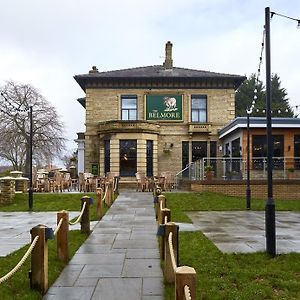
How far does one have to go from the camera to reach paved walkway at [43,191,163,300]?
202 inches

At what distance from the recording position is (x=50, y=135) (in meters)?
40.9

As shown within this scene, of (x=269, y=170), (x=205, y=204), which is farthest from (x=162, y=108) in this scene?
(x=269, y=170)

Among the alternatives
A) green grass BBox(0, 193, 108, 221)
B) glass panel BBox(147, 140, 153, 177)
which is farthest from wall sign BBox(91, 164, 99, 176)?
green grass BBox(0, 193, 108, 221)

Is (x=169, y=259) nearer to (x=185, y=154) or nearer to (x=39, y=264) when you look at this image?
(x=39, y=264)

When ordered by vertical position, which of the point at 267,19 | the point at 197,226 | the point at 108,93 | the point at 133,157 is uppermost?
the point at 108,93

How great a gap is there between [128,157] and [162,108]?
4.85 m

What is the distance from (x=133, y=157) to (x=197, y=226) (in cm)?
1731

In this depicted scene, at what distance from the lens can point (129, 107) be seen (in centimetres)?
3064

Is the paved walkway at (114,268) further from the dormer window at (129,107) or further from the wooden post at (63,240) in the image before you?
the dormer window at (129,107)

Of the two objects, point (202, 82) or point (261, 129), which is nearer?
point (261, 129)

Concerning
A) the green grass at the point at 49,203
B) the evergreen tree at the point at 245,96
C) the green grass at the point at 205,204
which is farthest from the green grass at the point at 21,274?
the evergreen tree at the point at 245,96

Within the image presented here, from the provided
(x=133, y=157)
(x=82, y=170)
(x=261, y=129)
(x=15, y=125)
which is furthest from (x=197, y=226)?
(x=15, y=125)

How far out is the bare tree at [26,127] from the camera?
3769 centimetres

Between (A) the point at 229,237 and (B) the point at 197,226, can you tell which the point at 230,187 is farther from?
(A) the point at 229,237
